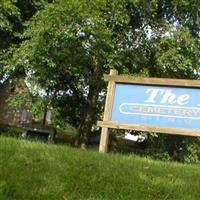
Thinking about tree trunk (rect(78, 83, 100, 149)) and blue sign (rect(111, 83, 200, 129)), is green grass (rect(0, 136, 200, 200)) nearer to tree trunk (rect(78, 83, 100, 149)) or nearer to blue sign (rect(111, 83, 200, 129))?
blue sign (rect(111, 83, 200, 129))

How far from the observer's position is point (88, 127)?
75.9 feet

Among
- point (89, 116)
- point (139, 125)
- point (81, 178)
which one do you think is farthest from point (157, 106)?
point (89, 116)

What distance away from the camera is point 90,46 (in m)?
19.6

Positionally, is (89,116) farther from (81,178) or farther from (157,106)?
(81,178)

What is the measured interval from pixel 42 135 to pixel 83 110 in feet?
7.61

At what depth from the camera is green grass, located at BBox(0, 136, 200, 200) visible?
6.98m

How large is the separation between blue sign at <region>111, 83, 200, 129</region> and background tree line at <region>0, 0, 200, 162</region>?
6.95 metres

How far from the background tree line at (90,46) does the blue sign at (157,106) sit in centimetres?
695

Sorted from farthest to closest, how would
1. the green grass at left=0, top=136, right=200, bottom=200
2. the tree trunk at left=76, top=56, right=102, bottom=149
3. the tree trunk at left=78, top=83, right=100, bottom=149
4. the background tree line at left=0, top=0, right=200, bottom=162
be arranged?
1. the tree trunk at left=78, top=83, right=100, bottom=149
2. the tree trunk at left=76, top=56, right=102, bottom=149
3. the background tree line at left=0, top=0, right=200, bottom=162
4. the green grass at left=0, top=136, right=200, bottom=200

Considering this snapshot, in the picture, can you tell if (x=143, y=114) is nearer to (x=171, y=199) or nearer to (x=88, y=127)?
(x=171, y=199)

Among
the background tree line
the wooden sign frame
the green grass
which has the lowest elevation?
the green grass

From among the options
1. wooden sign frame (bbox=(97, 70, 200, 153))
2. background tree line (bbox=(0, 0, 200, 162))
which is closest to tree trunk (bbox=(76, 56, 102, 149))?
background tree line (bbox=(0, 0, 200, 162))

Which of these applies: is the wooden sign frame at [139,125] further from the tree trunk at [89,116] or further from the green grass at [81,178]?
the tree trunk at [89,116]

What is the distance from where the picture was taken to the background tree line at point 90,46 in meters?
18.8
